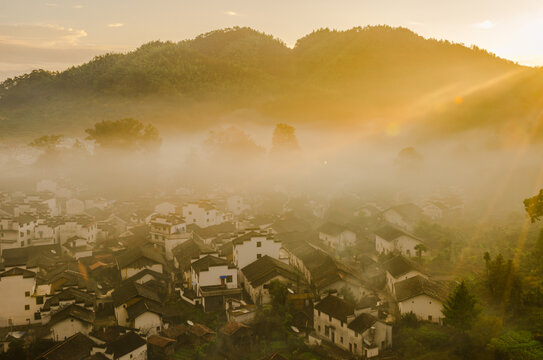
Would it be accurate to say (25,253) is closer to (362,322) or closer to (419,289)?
(362,322)

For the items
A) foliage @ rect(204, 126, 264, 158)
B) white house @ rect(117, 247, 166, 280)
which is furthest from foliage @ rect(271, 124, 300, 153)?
white house @ rect(117, 247, 166, 280)

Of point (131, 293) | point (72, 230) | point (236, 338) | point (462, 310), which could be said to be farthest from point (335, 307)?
point (72, 230)

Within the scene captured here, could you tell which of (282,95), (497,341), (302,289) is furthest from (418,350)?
(282,95)

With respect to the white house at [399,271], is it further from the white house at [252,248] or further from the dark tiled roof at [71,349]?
the dark tiled roof at [71,349]

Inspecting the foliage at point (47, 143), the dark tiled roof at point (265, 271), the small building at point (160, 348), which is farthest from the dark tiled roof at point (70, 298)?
the foliage at point (47, 143)

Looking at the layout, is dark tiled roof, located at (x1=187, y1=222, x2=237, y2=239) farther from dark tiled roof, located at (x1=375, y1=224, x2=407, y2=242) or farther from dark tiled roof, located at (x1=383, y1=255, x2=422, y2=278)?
dark tiled roof, located at (x1=383, y1=255, x2=422, y2=278)
